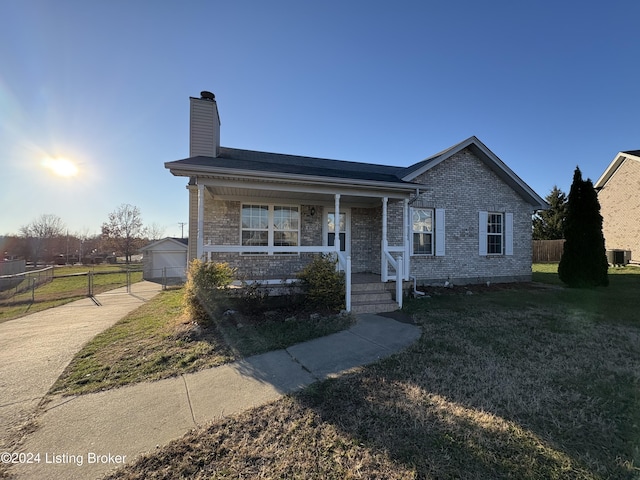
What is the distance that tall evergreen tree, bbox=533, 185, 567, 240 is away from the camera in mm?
27906

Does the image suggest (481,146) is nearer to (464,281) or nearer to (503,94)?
(503,94)

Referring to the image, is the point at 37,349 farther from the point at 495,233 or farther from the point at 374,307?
the point at 495,233

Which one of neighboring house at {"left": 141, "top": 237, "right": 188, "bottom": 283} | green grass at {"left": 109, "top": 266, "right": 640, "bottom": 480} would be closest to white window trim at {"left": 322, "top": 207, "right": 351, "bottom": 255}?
green grass at {"left": 109, "top": 266, "right": 640, "bottom": 480}

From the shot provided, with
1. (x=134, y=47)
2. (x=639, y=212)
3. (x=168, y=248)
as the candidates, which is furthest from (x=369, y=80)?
(x=639, y=212)

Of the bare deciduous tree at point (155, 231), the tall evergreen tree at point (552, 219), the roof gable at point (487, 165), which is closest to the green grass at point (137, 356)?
the roof gable at point (487, 165)

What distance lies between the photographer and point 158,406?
120 inches

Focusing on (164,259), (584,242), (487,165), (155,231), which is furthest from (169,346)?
(155,231)

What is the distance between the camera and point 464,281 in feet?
35.4

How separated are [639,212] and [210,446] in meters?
27.7

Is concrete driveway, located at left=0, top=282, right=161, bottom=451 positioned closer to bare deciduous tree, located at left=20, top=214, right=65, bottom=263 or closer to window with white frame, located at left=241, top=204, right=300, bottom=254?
window with white frame, located at left=241, top=204, right=300, bottom=254

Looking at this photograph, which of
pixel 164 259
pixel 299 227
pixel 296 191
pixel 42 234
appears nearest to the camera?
pixel 296 191

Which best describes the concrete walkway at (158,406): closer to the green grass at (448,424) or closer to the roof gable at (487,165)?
the green grass at (448,424)

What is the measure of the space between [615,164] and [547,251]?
772cm

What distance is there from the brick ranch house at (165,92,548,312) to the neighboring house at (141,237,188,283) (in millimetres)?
11483
